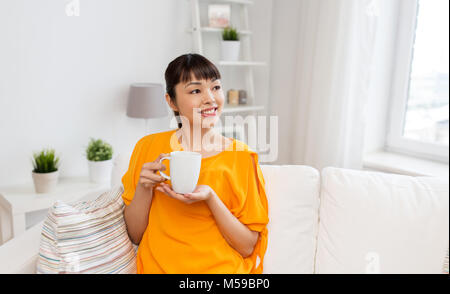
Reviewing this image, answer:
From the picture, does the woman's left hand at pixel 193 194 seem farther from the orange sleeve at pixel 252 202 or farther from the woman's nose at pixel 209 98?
the woman's nose at pixel 209 98

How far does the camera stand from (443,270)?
118 cm

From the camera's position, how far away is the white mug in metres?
1.00

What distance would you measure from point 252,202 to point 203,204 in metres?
0.15

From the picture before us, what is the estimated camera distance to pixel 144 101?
223 centimetres

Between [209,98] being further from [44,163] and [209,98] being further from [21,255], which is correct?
[44,163]

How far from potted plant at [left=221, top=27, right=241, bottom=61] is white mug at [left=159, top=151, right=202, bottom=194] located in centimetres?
156

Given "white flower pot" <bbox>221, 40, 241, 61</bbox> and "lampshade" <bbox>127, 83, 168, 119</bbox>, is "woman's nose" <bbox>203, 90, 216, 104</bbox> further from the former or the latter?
"white flower pot" <bbox>221, 40, 241, 61</bbox>

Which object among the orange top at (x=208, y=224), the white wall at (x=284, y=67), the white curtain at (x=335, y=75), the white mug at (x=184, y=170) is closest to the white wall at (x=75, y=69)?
the white wall at (x=284, y=67)

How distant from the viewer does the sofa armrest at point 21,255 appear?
1118 millimetres

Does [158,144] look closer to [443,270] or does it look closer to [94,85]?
[443,270]

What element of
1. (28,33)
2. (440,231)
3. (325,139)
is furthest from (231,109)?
(440,231)

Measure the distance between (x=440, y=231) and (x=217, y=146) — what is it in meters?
0.72

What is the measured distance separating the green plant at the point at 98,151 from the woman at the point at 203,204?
96cm

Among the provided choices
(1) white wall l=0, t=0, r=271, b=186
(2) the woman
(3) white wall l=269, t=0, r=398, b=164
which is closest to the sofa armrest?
(2) the woman
